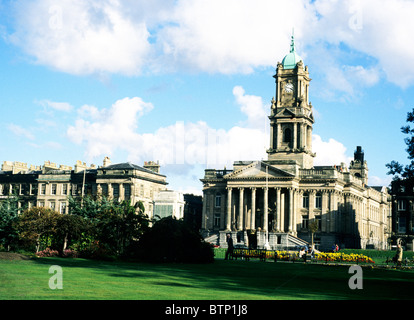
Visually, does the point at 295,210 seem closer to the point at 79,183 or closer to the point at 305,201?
the point at 305,201

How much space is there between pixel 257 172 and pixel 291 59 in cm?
2376

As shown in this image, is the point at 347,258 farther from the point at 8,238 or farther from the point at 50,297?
the point at 50,297

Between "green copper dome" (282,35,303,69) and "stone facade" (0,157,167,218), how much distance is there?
32124mm

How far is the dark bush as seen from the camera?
140 ft

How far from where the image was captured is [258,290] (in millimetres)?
22969

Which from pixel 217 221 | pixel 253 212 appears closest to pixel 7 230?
pixel 253 212

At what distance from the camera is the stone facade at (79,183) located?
348 ft

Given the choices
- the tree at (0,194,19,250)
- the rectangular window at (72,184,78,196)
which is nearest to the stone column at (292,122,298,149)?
the rectangular window at (72,184,78,196)

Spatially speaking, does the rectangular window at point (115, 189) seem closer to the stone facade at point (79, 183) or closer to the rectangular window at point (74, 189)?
the stone facade at point (79, 183)

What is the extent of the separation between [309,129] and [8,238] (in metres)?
68.7

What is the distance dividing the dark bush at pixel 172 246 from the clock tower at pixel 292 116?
60327 mm

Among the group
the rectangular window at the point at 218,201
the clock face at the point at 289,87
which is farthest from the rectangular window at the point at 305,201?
the clock face at the point at 289,87

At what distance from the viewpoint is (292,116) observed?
10350 cm
